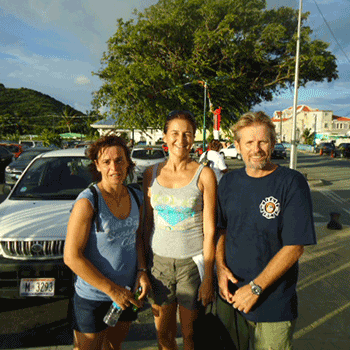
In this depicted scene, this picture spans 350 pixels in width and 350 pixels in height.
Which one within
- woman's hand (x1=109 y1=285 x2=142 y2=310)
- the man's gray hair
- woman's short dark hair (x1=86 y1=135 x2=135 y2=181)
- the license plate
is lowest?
the license plate

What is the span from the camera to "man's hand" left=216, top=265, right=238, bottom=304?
6.41ft

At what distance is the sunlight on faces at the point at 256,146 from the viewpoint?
188 cm

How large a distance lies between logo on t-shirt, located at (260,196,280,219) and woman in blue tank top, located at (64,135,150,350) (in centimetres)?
79

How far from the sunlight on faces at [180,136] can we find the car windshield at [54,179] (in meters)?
2.38

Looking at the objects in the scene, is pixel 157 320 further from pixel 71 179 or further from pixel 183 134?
pixel 71 179

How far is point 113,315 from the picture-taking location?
6.41ft

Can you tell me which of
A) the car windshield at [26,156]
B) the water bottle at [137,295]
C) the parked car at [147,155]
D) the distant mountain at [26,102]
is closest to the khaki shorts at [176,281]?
the water bottle at [137,295]

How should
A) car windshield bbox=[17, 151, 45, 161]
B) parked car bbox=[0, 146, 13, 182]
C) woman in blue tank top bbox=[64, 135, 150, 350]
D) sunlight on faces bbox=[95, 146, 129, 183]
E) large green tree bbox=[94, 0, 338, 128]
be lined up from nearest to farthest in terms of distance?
woman in blue tank top bbox=[64, 135, 150, 350] → sunlight on faces bbox=[95, 146, 129, 183] → car windshield bbox=[17, 151, 45, 161] → parked car bbox=[0, 146, 13, 182] → large green tree bbox=[94, 0, 338, 128]

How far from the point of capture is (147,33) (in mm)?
21656

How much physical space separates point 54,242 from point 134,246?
155 cm

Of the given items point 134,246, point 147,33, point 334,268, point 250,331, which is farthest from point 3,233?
point 147,33

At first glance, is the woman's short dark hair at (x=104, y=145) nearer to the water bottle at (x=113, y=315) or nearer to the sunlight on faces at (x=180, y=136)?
the sunlight on faces at (x=180, y=136)

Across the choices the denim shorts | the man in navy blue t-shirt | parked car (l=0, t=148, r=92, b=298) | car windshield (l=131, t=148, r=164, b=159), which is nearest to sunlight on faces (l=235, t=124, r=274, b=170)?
the man in navy blue t-shirt

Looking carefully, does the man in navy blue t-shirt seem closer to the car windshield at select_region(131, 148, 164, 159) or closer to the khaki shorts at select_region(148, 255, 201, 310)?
the khaki shorts at select_region(148, 255, 201, 310)
